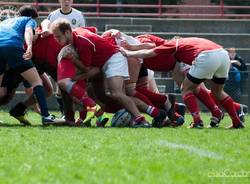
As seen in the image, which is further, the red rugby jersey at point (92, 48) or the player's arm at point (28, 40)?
the red rugby jersey at point (92, 48)

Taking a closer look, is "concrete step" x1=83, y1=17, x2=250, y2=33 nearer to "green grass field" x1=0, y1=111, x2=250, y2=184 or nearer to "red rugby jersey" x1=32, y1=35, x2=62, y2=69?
"red rugby jersey" x1=32, y1=35, x2=62, y2=69

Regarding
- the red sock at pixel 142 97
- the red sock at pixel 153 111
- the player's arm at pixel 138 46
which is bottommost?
the red sock at pixel 153 111

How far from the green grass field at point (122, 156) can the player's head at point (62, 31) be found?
123 centimetres

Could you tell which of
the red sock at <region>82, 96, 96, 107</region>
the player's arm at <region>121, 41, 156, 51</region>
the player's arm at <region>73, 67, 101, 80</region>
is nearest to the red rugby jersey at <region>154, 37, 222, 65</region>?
the player's arm at <region>121, 41, 156, 51</region>

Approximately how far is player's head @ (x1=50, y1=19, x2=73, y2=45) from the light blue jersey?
13.0 inches

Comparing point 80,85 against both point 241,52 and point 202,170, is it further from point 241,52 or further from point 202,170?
point 241,52

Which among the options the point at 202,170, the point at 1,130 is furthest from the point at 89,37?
the point at 202,170

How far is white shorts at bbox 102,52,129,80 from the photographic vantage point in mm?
11031

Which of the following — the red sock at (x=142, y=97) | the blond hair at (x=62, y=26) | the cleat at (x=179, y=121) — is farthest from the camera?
the cleat at (x=179, y=121)

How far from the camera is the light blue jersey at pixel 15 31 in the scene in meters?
Answer: 10.8

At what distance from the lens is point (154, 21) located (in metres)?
23.8

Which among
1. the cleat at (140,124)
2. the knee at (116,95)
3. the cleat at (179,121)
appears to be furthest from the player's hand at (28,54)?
the cleat at (179,121)

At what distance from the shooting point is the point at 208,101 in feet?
38.9

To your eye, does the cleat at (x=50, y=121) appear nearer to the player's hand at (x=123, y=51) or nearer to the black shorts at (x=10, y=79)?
the black shorts at (x=10, y=79)
